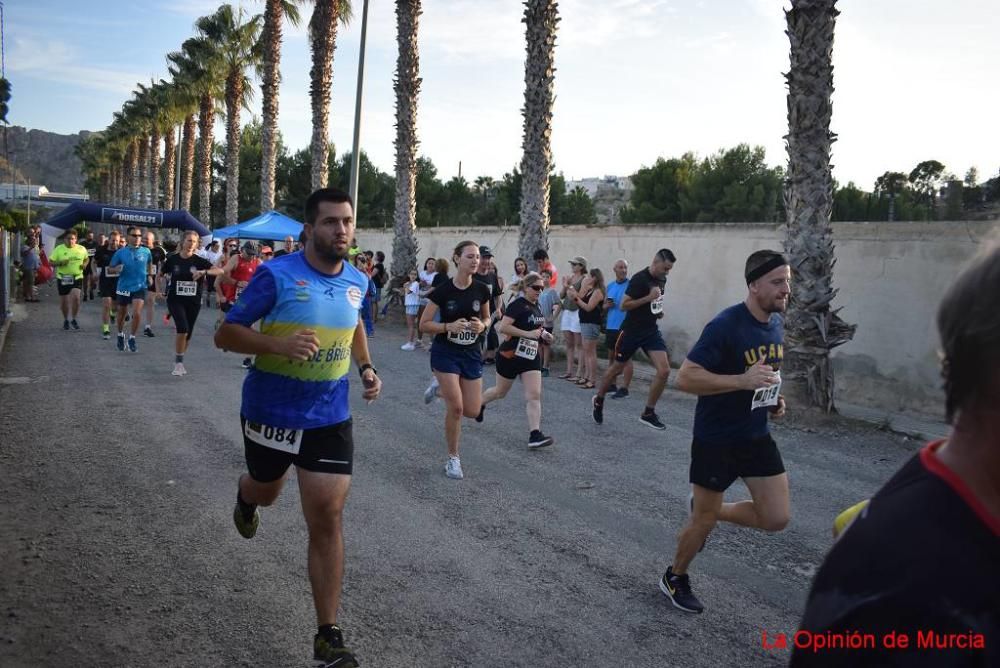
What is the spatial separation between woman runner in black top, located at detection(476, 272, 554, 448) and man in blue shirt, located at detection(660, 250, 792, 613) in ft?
11.6

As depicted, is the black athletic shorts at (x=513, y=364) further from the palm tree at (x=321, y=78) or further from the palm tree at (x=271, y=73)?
the palm tree at (x=271, y=73)

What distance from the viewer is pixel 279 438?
361 cm

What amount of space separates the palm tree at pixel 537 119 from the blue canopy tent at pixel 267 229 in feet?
32.6

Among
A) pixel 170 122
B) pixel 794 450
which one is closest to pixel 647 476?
pixel 794 450

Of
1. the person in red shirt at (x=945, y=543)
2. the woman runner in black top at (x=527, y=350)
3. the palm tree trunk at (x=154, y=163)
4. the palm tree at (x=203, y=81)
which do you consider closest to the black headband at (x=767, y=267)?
the person in red shirt at (x=945, y=543)

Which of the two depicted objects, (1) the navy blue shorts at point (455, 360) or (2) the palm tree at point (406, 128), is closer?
(1) the navy blue shorts at point (455, 360)

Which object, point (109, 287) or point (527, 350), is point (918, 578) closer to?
point (527, 350)

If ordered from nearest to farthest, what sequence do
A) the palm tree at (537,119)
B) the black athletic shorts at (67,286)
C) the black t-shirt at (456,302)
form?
the black t-shirt at (456,302), the palm tree at (537,119), the black athletic shorts at (67,286)

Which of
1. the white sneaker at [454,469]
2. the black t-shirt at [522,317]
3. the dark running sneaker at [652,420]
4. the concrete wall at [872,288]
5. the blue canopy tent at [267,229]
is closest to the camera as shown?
the white sneaker at [454,469]

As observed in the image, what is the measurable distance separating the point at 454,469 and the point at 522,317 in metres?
1.93

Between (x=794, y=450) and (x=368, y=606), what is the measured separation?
592 centimetres

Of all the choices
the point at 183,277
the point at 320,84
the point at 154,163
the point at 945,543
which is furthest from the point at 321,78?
the point at 154,163

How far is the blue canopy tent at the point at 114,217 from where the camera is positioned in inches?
950

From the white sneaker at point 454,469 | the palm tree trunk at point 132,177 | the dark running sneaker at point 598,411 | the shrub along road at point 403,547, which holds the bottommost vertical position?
the shrub along road at point 403,547
